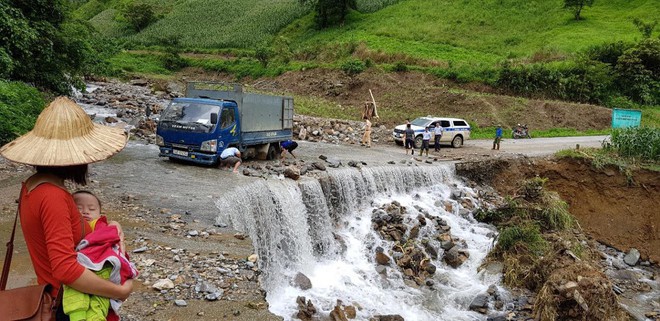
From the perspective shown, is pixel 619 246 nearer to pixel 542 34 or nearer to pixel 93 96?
→ pixel 93 96

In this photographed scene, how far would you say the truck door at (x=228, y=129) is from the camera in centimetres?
1462

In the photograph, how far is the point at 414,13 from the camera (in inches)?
2323

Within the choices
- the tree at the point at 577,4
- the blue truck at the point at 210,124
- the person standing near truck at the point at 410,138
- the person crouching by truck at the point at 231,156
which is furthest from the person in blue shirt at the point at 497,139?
the tree at the point at 577,4

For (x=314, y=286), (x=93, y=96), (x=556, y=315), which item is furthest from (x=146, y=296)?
(x=93, y=96)

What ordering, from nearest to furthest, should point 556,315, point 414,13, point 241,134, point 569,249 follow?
point 556,315 → point 569,249 → point 241,134 → point 414,13

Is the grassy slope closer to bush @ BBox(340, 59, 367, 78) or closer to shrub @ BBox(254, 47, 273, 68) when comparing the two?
bush @ BBox(340, 59, 367, 78)

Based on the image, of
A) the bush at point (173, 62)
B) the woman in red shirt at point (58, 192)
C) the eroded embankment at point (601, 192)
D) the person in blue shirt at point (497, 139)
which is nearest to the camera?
the woman in red shirt at point (58, 192)

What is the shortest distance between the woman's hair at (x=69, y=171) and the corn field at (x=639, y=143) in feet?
70.7

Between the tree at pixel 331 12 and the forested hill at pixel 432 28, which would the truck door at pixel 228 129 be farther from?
the tree at pixel 331 12

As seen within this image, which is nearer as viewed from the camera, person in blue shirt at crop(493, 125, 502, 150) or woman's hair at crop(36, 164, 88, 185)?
woman's hair at crop(36, 164, 88, 185)

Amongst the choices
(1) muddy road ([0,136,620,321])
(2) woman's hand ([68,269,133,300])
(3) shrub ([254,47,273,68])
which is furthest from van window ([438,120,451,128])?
(3) shrub ([254,47,273,68])

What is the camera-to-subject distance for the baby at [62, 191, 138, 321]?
2.99 metres

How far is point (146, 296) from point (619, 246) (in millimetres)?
18053

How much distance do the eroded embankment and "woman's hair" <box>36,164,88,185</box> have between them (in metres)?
17.4
